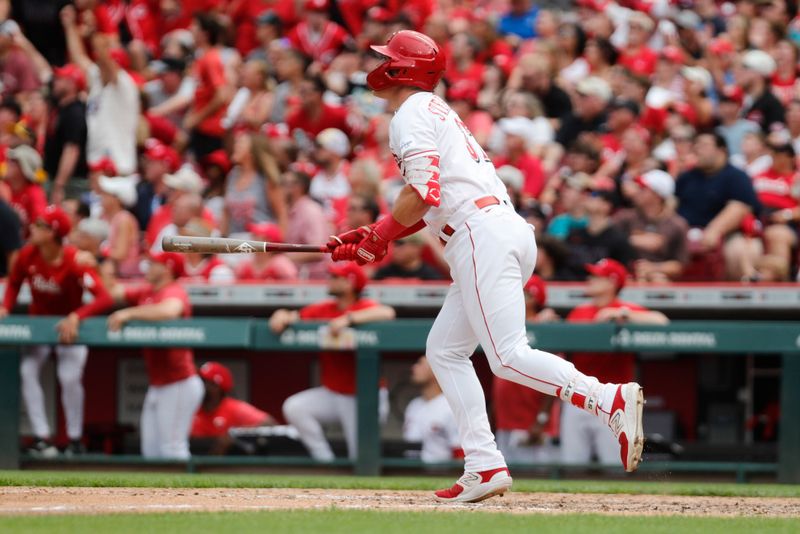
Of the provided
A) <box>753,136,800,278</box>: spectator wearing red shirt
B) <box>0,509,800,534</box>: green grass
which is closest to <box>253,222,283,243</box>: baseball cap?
<box>753,136,800,278</box>: spectator wearing red shirt

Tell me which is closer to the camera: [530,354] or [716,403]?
[530,354]

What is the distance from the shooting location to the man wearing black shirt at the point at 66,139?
12.1 m

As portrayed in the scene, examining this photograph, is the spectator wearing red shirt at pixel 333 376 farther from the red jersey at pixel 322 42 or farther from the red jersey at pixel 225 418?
the red jersey at pixel 322 42

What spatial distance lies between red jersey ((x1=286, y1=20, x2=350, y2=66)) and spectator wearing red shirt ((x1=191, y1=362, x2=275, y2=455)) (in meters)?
4.85

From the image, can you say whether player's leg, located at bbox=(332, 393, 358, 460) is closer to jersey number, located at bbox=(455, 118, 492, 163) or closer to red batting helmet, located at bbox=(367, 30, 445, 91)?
jersey number, located at bbox=(455, 118, 492, 163)

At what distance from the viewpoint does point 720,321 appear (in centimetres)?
909

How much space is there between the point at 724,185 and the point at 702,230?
0.38 meters

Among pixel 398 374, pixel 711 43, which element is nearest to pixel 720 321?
pixel 398 374

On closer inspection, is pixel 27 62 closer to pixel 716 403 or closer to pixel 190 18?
pixel 190 18

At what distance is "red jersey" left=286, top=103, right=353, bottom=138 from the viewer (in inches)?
476

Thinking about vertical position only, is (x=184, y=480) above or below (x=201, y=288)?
below

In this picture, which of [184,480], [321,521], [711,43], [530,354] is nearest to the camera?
[321,521]

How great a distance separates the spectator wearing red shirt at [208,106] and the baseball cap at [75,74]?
1.00 m

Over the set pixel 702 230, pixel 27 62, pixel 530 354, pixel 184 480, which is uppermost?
pixel 27 62
